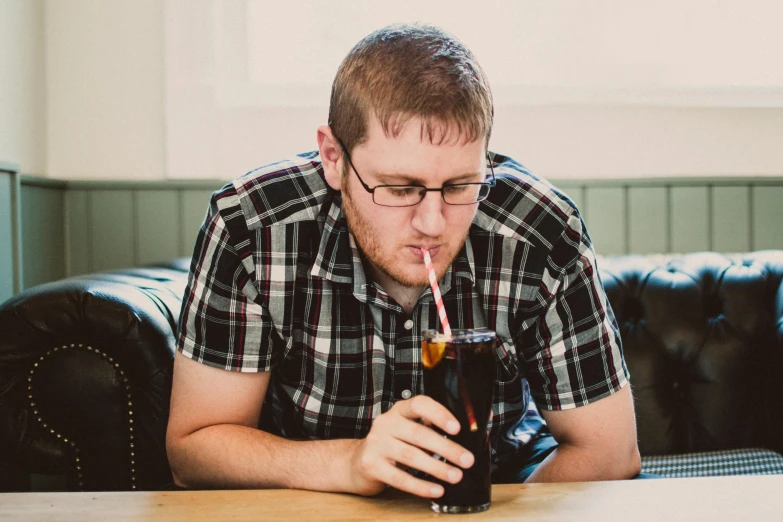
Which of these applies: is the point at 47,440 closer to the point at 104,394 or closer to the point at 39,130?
the point at 104,394

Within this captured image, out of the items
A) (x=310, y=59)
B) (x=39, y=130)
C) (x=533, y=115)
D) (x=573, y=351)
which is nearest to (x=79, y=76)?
(x=39, y=130)

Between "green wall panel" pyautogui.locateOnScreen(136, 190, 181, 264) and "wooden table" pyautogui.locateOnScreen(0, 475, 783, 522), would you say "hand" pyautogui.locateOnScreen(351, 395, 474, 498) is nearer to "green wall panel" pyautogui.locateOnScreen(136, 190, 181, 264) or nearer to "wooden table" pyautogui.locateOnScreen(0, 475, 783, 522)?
"wooden table" pyautogui.locateOnScreen(0, 475, 783, 522)

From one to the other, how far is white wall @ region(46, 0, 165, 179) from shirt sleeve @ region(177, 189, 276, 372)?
4.38 ft

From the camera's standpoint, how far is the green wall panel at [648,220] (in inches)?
104

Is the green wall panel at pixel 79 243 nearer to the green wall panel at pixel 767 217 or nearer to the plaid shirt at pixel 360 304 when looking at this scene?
the plaid shirt at pixel 360 304

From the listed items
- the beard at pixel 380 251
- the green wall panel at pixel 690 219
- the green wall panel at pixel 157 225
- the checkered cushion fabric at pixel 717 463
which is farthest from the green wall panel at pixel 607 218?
the beard at pixel 380 251

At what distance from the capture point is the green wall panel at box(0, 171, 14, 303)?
1842mm

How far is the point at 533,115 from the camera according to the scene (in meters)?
2.62

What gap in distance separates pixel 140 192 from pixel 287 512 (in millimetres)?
1905

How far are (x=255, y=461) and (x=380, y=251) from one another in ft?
1.21

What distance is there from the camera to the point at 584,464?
1.24m

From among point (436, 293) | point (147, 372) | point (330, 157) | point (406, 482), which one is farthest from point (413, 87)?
point (147, 372)

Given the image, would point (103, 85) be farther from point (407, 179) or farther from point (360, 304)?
point (407, 179)

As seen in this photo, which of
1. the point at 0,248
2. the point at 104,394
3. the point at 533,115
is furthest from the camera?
the point at 533,115
